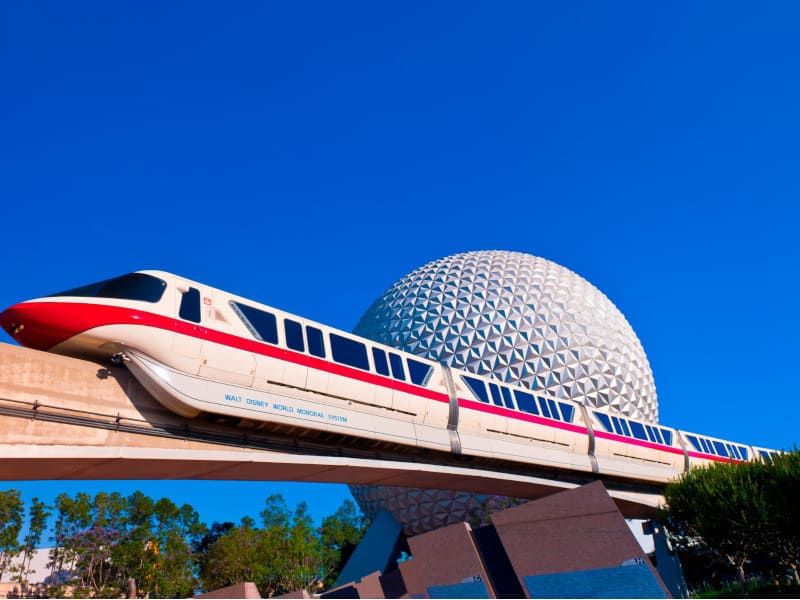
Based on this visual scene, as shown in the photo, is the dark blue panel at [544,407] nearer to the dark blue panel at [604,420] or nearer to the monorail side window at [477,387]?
the monorail side window at [477,387]

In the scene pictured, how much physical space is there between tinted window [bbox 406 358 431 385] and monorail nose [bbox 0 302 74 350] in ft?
32.3

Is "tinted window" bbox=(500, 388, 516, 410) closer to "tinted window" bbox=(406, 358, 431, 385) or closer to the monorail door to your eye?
"tinted window" bbox=(406, 358, 431, 385)

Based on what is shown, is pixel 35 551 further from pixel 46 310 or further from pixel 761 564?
pixel 761 564

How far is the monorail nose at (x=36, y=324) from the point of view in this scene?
12.2 meters

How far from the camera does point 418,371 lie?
19.8 meters

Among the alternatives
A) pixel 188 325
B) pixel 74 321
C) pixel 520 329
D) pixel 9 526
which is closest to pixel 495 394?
pixel 188 325

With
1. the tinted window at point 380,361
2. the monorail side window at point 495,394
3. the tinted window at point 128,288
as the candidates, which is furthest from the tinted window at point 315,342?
the monorail side window at point 495,394

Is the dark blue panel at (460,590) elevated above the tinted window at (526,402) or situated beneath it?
situated beneath

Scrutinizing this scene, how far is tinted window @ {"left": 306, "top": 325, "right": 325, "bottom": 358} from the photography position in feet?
53.1

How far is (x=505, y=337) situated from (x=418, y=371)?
16.1m

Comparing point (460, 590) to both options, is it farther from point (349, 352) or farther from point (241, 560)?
point (241, 560)

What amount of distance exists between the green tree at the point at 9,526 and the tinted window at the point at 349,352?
35.8 m

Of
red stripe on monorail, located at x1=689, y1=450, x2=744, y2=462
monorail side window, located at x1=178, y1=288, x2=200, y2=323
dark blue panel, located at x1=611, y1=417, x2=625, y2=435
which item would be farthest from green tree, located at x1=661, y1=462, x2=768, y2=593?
monorail side window, located at x1=178, y1=288, x2=200, y2=323

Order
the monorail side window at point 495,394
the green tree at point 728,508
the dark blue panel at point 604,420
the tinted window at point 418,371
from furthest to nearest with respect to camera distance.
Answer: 1. the dark blue panel at point 604,420
2. the green tree at point 728,508
3. the monorail side window at point 495,394
4. the tinted window at point 418,371
